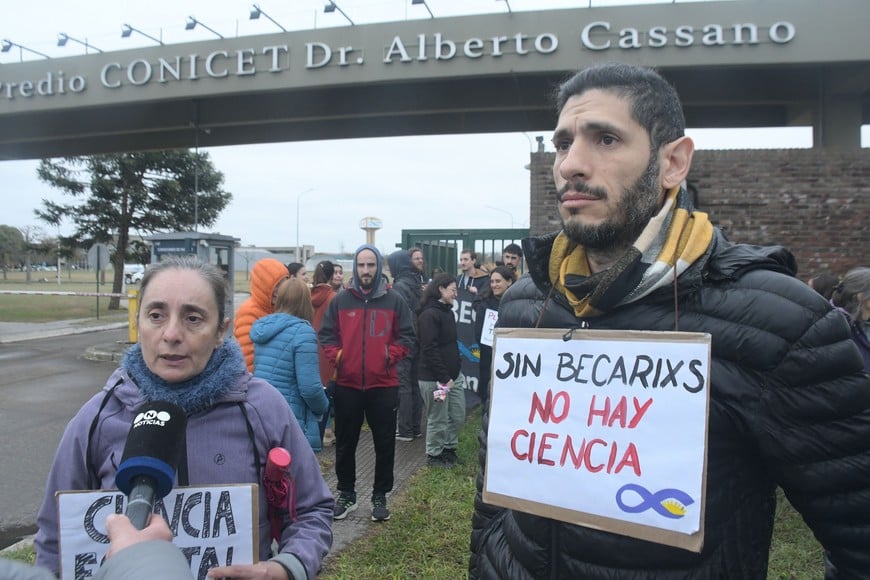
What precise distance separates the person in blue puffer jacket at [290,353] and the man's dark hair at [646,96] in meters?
3.26

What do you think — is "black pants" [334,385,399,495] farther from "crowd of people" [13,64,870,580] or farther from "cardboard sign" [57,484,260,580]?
"cardboard sign" [57,484,260,580]

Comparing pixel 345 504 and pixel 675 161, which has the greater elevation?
pixel 675 161

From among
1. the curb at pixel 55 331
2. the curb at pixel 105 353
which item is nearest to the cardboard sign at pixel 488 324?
the curb at pixel 105 353

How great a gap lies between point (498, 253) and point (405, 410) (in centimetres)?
376

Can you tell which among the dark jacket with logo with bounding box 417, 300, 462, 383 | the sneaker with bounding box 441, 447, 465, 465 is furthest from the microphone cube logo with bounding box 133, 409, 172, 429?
the sneaker with bounding box 441, 447, 465, 465

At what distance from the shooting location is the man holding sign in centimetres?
134

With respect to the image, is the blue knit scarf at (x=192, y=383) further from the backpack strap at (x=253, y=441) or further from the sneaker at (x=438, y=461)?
the sneaker at (x=438, y=461)

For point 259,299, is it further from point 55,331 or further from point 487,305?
point 55,331

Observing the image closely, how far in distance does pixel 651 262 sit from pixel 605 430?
1.41 feet

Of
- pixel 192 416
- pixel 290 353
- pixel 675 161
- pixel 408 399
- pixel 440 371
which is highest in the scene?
pixel 675 161

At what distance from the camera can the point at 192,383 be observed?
1850mm

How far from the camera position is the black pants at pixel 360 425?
496cm

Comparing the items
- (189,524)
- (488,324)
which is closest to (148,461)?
(189,524)

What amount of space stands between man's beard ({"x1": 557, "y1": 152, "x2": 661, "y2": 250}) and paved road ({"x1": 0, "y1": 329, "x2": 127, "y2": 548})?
488 cm
